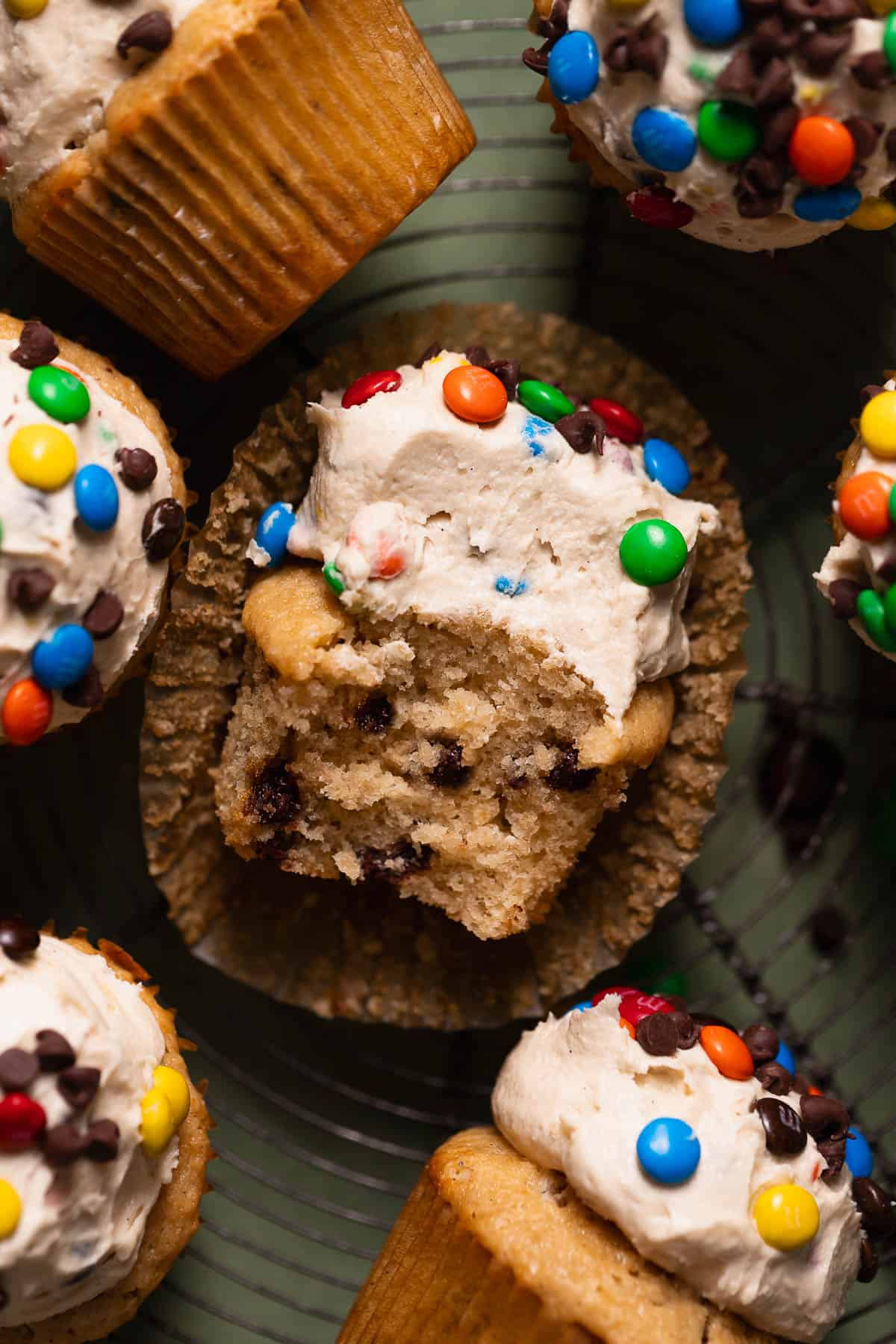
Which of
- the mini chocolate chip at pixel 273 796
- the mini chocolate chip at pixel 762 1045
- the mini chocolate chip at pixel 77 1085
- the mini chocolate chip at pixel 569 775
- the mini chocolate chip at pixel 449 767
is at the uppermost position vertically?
the mini chocolate chip at pixel 77 1085

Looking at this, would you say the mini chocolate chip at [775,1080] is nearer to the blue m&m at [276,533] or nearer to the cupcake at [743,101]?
the blue m&m at [276,533]

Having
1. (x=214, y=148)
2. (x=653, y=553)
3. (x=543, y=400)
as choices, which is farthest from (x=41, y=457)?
(x=653, y=553)

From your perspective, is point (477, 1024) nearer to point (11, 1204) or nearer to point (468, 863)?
point (468, 863)

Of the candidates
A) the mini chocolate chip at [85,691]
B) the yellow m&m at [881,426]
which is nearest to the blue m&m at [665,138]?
the yellow m&m at [881,426]

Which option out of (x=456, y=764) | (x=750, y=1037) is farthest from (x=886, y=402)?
(x=750, y=1037)

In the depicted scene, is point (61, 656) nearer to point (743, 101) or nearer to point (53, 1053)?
point (53, 1053)

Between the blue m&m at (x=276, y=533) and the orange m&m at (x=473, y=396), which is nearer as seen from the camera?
the orange m&m at (x=473, y=396)

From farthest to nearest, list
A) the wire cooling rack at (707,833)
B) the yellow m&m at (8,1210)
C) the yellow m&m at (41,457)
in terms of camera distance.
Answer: the wire cooling rack at (707,833)
the yellow m&m at (41,457)
the yellow m&m at (8,1210)
